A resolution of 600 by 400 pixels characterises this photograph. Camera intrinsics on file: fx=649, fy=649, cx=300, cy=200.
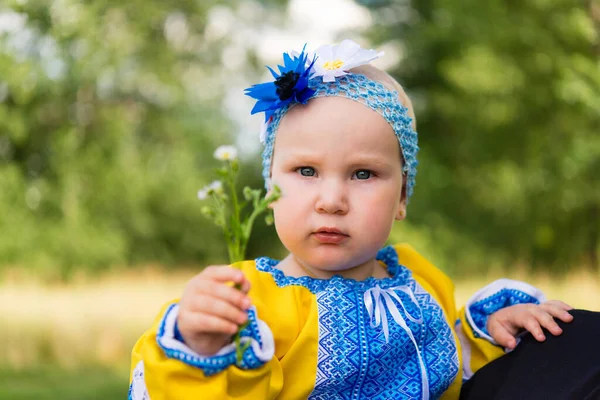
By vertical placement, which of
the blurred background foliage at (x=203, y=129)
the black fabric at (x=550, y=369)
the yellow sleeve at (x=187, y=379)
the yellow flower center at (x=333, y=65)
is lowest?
the black fabric at (x=550, y=369)

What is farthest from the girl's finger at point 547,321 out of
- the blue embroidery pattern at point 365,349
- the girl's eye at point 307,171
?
the girl's eye at point 307,171

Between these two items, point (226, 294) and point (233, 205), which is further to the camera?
point (233, 205)

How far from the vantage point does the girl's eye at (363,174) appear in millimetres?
1664

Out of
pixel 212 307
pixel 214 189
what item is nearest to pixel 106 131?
pixel 214 189

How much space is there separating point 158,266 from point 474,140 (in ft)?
18.8

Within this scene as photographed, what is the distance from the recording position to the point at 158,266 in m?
10.3

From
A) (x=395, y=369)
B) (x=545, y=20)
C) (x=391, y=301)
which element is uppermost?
(x=545, y=20)

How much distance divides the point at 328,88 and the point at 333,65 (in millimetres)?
74

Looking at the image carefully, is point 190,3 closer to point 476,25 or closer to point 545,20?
point 476,25

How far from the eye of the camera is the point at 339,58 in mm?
1735

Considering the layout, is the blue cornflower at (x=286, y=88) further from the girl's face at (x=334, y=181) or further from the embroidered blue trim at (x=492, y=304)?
the embroidered blue trim at (x=492, y=304)

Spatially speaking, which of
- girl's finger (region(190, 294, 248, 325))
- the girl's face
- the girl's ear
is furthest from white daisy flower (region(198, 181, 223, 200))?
the girl's ear

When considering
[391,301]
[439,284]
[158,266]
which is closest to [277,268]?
[391,301]

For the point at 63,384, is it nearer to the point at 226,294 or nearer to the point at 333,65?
the point at 333,65
